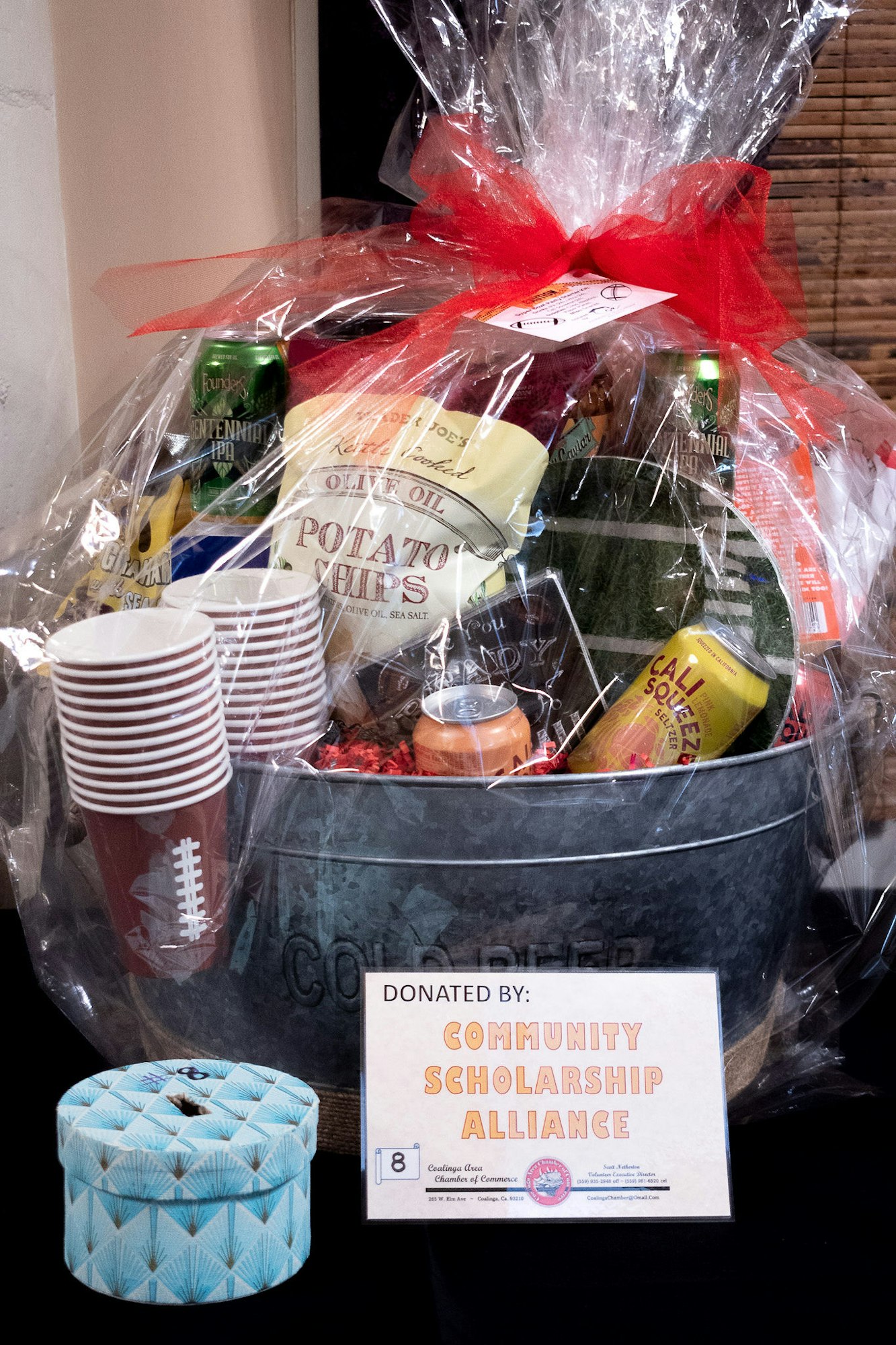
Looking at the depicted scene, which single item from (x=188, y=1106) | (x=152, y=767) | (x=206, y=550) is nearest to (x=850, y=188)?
(x=206, y=550)

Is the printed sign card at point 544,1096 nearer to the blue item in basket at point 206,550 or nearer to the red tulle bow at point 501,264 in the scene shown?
the blue item in basket at point 206,550

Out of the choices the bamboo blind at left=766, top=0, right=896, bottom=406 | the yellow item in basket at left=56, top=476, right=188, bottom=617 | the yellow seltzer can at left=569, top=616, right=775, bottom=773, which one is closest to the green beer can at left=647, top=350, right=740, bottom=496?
the yellow seltzer can at left=569, top=616, right=775, bottom=773

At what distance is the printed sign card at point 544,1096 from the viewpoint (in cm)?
84

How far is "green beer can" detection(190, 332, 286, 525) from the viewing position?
1027 mm

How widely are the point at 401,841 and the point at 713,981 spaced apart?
0.80 feet

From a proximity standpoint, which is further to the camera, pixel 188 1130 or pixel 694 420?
pixel 694 420

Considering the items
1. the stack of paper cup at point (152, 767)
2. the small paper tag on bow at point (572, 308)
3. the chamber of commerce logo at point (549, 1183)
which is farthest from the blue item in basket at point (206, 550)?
the chamber of commerce logo at point (549, 1183)

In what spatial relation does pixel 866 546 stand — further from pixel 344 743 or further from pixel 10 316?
pixel 10 316

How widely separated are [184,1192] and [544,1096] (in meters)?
0.25

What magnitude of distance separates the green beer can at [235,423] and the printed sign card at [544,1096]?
16.4 inches

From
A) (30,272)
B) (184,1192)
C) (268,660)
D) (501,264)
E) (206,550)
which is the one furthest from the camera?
(30,272)

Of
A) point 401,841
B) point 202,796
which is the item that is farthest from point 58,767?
point 401,841

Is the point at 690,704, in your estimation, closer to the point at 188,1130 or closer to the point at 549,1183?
the point at 549,1183

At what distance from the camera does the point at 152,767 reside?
83 cm
